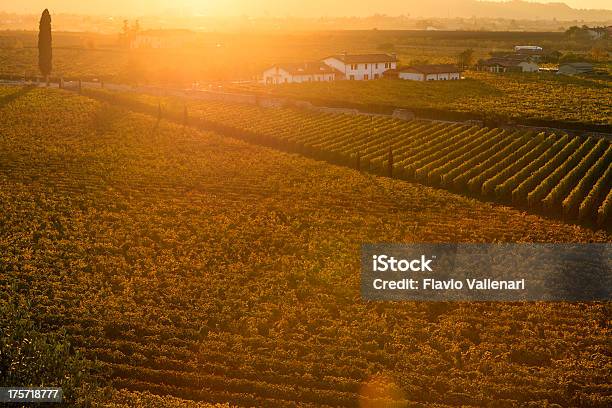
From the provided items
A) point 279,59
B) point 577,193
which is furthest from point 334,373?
point 279,59

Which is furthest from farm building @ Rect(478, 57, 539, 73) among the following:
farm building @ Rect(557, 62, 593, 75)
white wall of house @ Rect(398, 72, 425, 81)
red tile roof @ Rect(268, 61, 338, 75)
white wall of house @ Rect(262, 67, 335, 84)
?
white wall of house @ Rect(262, 67, 335, 84)

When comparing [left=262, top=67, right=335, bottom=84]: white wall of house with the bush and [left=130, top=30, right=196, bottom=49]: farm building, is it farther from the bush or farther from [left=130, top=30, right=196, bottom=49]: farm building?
the bush

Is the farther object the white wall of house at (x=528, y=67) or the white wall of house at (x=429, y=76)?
the white wall of house at (x=528, y=67)

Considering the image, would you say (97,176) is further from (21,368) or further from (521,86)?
(521,86)

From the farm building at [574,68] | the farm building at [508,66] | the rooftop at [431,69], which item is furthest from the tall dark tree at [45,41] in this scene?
the farm building at [574,68]

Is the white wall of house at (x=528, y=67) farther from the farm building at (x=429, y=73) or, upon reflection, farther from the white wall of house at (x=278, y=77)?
the white wall of house at (x=278, y=77)

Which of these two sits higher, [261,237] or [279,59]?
[279,59]
